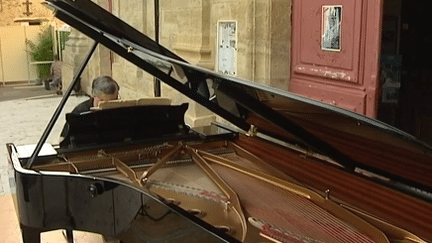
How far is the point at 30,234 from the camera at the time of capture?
2166mm

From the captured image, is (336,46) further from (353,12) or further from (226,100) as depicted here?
(226,100)

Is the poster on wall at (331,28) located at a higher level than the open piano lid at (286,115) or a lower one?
higher

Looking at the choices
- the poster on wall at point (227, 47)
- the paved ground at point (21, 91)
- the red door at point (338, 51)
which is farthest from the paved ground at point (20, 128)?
the poster on wall at point (227, 47)

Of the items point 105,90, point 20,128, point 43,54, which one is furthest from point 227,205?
point 43,54

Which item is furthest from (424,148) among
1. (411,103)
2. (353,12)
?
(353,12)

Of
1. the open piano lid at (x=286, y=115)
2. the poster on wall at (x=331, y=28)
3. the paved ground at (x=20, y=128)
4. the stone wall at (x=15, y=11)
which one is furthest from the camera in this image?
the stone wall at (x=15, y=11)

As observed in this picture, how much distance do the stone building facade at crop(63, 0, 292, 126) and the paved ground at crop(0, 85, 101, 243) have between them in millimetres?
1203

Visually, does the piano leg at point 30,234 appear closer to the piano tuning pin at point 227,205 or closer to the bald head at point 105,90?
the piano tuning pin at point 227,205

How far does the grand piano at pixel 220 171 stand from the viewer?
5.76ft

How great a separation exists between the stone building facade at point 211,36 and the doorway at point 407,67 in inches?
38.1

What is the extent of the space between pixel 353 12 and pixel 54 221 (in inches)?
88.5

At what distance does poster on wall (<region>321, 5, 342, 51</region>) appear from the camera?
3.52m

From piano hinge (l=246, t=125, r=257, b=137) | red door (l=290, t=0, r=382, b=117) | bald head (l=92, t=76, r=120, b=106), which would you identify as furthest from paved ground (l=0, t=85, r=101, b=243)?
red door (l=290, t=0, r=382, b=117)

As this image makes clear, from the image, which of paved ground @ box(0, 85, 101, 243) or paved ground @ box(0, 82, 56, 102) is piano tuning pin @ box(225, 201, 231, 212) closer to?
paved ground @ box(0, 85, 101, 243)
